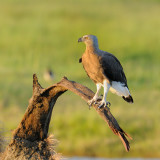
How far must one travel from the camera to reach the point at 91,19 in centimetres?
4200

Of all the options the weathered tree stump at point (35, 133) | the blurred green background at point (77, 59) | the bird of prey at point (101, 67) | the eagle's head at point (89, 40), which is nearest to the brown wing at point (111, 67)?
the bird of prey at point (101, 67)

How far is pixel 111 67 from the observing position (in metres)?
8.77

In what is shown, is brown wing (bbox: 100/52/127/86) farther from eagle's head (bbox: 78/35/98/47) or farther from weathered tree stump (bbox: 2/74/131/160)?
weathered tree stump (bbox: 2/74/131/160)

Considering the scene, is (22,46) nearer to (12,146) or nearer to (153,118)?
(153,118)

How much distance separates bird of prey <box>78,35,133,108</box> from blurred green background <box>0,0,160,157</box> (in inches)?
35.4

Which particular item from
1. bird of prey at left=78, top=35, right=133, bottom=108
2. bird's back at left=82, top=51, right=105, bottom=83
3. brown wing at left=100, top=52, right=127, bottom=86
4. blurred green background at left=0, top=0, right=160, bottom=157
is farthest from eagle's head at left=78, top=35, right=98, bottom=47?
blurred green background at left=0, top=0, right=160, bottom=157

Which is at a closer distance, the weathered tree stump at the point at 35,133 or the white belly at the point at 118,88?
the weathered tree stump at the point at 35,133

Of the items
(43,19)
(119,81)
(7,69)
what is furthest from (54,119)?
(43,19)

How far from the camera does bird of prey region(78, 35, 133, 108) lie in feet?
26.7

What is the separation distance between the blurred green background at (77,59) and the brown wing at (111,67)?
1.05 meters

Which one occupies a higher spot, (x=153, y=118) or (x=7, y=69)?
(x=7, y=69)

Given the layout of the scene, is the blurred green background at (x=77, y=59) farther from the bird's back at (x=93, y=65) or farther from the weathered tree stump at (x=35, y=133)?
the bird's back at (x=93, y=65)

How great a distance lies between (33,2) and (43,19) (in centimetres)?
833

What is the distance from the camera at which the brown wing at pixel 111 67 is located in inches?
336
